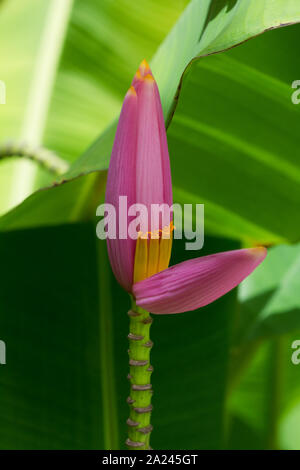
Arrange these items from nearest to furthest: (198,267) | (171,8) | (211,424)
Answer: (198,267) < (211,424) < (171,8)

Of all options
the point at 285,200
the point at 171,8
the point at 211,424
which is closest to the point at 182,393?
the point at 211,424

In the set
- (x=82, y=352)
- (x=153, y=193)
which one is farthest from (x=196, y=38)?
(x=82, y=352)

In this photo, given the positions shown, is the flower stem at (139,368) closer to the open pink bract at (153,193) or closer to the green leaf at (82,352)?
the open pink bract at (153,193)

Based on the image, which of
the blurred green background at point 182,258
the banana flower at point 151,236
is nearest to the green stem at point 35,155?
the blurred green background at point 182,258

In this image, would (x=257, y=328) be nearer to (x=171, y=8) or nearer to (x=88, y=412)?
(x=88, y=412)

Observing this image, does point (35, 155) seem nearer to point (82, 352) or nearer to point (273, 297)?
point (82, 352)

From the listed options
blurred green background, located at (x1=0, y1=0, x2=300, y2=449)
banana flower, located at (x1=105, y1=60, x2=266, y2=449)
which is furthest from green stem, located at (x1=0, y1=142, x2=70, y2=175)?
banana flower, located at (x1=105, y1=60, x2=266, y2=449)
